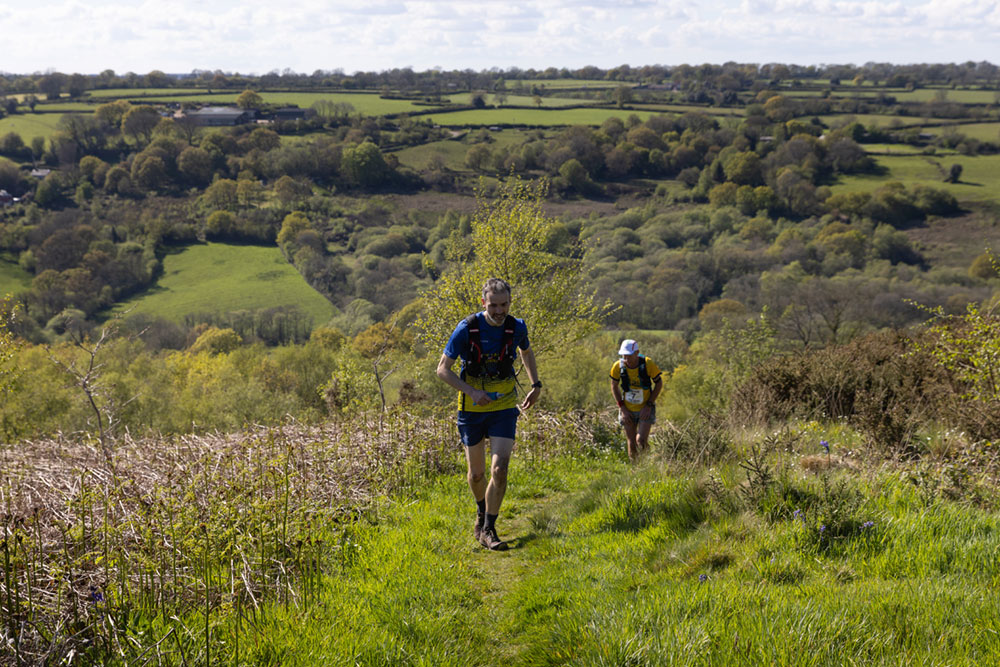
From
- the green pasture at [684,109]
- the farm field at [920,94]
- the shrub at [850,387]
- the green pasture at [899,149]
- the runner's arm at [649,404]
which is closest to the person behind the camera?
the runner's arm at [649,404]

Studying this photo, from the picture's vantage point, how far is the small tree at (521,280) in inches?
850

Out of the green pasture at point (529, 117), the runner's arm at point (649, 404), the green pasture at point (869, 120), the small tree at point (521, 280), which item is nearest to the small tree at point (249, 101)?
the green pasture at point (529, 117)

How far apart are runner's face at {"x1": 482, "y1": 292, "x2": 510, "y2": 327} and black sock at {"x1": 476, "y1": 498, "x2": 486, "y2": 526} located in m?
1.58

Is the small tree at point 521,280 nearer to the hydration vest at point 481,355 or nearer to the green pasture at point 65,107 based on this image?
the hydration vest at point 481,355

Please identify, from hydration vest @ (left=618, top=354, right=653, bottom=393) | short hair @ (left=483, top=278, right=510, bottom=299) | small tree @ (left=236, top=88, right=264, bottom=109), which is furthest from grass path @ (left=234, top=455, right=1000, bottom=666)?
small tree @ (left=236, top=88, right=264, bottom=109)

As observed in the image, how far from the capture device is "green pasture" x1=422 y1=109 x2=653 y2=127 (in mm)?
151375

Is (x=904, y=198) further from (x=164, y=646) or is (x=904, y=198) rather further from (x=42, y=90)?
(x=42, y=90)

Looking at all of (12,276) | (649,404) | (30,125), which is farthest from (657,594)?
(30,125)

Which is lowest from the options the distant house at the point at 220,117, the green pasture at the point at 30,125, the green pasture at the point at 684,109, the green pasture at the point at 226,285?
the green pasture at the point at 226,285

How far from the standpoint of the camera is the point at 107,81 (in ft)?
621

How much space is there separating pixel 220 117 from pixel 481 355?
180 meters

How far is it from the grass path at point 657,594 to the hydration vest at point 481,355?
138 cm

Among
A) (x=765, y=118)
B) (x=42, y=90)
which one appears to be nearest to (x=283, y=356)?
(x=765, y=118)

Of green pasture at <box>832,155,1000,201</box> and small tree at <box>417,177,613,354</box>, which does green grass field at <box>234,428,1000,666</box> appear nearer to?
small tree at <box>417,177,613,354</box>
